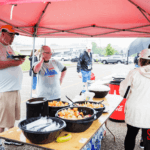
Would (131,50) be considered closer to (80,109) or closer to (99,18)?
(99,18)

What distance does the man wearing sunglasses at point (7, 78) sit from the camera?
2400 mm

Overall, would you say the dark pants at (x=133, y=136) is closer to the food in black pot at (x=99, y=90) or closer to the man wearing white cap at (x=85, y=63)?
the food in black pot at (x=99, y=90)

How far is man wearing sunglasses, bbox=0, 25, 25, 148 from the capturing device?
2.40m

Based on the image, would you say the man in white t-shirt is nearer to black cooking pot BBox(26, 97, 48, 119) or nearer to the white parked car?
black cooking pot BBox(26, 97, 48, 119)

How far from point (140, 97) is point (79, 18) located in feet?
7.12

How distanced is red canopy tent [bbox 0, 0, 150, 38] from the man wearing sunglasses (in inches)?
12.2

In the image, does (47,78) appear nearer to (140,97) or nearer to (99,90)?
(99,90)

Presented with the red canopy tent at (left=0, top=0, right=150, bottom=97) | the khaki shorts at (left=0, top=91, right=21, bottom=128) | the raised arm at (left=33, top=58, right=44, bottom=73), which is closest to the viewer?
the khaki shorts at (left=0, top=91, right=21, bottom=128)

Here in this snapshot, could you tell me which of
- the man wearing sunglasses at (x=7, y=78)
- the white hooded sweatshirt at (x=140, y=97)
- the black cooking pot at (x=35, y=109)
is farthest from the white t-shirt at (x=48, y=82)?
the white hooded sweatshirt at (x=140, y=97)

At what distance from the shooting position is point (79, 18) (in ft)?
11.2

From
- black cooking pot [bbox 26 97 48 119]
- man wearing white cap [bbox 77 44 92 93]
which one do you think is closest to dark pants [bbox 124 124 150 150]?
black cooking pot [bbox 26 97 48 119]

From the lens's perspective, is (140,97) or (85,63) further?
(85,63)

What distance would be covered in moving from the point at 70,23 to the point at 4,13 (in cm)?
141

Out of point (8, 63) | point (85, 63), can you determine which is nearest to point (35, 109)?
point (8, 63)
